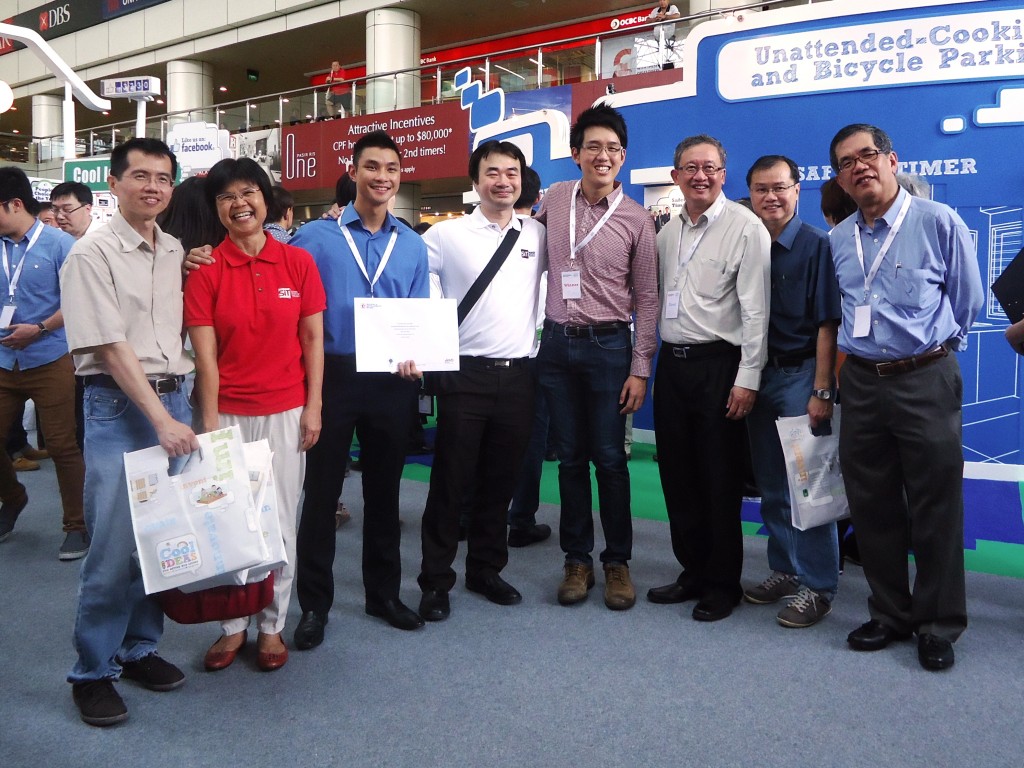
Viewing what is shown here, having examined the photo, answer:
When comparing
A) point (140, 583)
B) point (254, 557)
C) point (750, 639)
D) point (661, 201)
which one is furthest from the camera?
point (661, 201)

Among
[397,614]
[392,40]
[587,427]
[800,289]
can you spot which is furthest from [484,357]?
[392,40]

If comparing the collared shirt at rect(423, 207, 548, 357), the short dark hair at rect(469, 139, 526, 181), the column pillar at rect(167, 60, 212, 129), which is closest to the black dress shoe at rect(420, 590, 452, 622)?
the collared shirt at rect(423, 207, 548, 357)

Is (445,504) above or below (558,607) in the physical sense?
above

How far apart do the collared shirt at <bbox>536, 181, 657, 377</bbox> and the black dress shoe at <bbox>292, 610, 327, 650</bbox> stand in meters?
1.52

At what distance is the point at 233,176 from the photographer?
2645mm

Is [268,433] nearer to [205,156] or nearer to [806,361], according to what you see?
[806,361]

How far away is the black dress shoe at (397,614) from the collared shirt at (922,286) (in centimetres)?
199

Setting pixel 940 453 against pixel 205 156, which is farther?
pixel 205 156

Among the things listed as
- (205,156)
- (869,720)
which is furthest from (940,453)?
(205,156)

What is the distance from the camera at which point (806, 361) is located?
130 inches

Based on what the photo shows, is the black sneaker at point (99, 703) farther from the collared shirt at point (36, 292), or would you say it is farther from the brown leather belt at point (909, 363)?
the brown leather belt at point (909, 363)

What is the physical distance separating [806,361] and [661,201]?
10.8 feet

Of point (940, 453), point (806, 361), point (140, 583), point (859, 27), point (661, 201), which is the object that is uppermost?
point (859, 27)

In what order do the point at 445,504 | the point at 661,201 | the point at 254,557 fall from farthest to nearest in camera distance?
the point at 661,201, the point at 445,504, the point at 254,557
